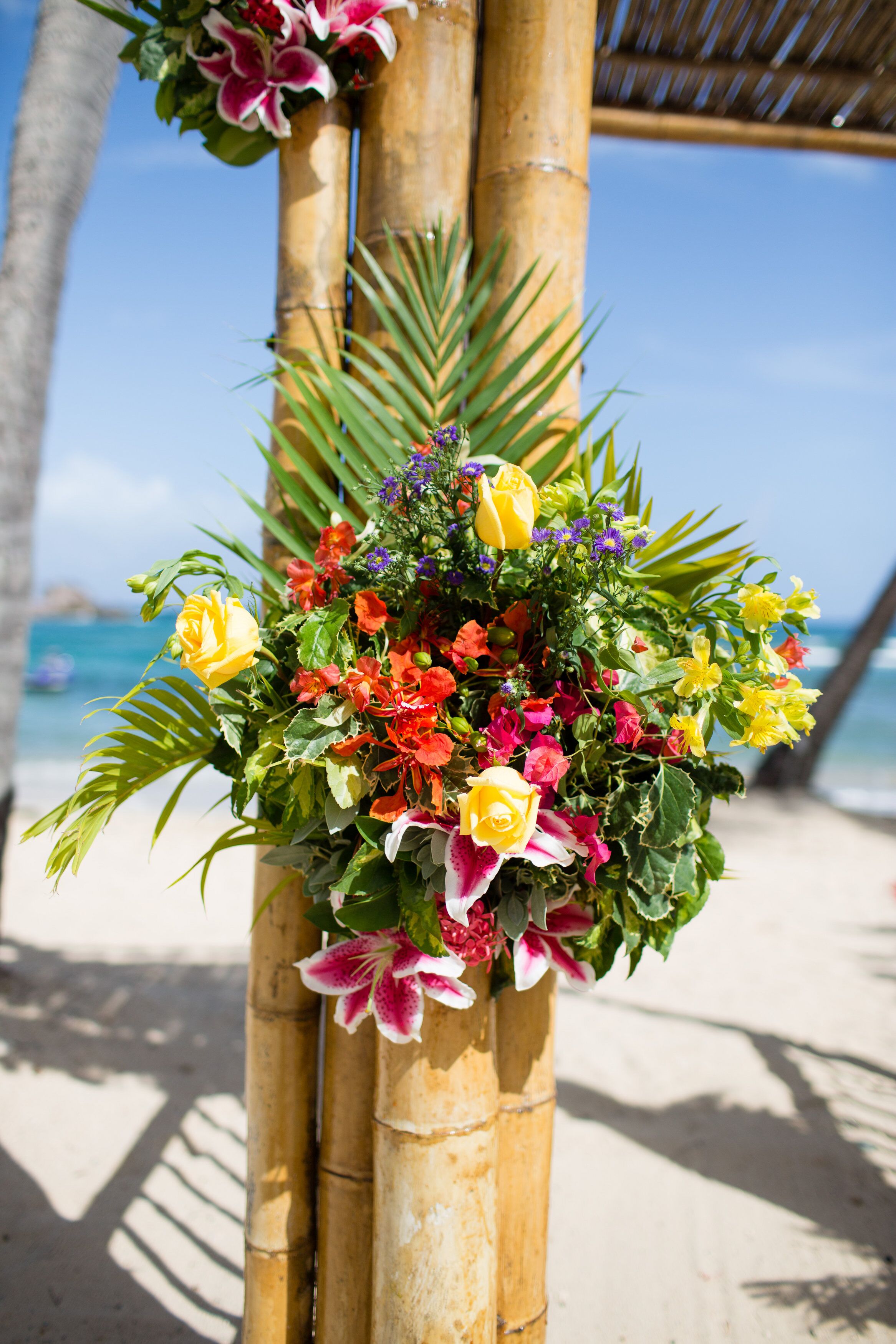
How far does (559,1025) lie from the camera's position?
395 cm

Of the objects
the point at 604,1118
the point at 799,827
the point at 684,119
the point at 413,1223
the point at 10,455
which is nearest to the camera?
the point at 413,1223

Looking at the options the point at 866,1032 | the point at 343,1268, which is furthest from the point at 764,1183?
the point at 343,1268

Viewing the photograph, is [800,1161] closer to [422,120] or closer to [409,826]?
[409,826]

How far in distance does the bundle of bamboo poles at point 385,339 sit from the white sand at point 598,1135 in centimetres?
98

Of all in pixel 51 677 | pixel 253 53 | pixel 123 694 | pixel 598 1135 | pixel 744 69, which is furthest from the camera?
pixel 51 677

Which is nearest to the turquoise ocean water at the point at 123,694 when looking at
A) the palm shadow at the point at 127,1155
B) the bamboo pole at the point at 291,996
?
the palm shadow at the point at 127,1155

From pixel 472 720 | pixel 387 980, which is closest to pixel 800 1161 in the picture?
pixel 387 980

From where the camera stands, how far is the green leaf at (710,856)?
1236mm

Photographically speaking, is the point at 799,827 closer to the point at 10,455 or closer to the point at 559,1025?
the point at 559,1025

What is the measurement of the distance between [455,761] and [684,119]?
232cm

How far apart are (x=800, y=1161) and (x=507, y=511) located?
310cm

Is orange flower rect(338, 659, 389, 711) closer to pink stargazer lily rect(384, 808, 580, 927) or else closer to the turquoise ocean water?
pink stargazer lily rect(384, 808, 580, 927)

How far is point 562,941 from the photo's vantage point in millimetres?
1298

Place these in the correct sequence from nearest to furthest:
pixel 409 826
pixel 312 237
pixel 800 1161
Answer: pixel 409 826 → pixel 312 237 → pixel 800 1161
